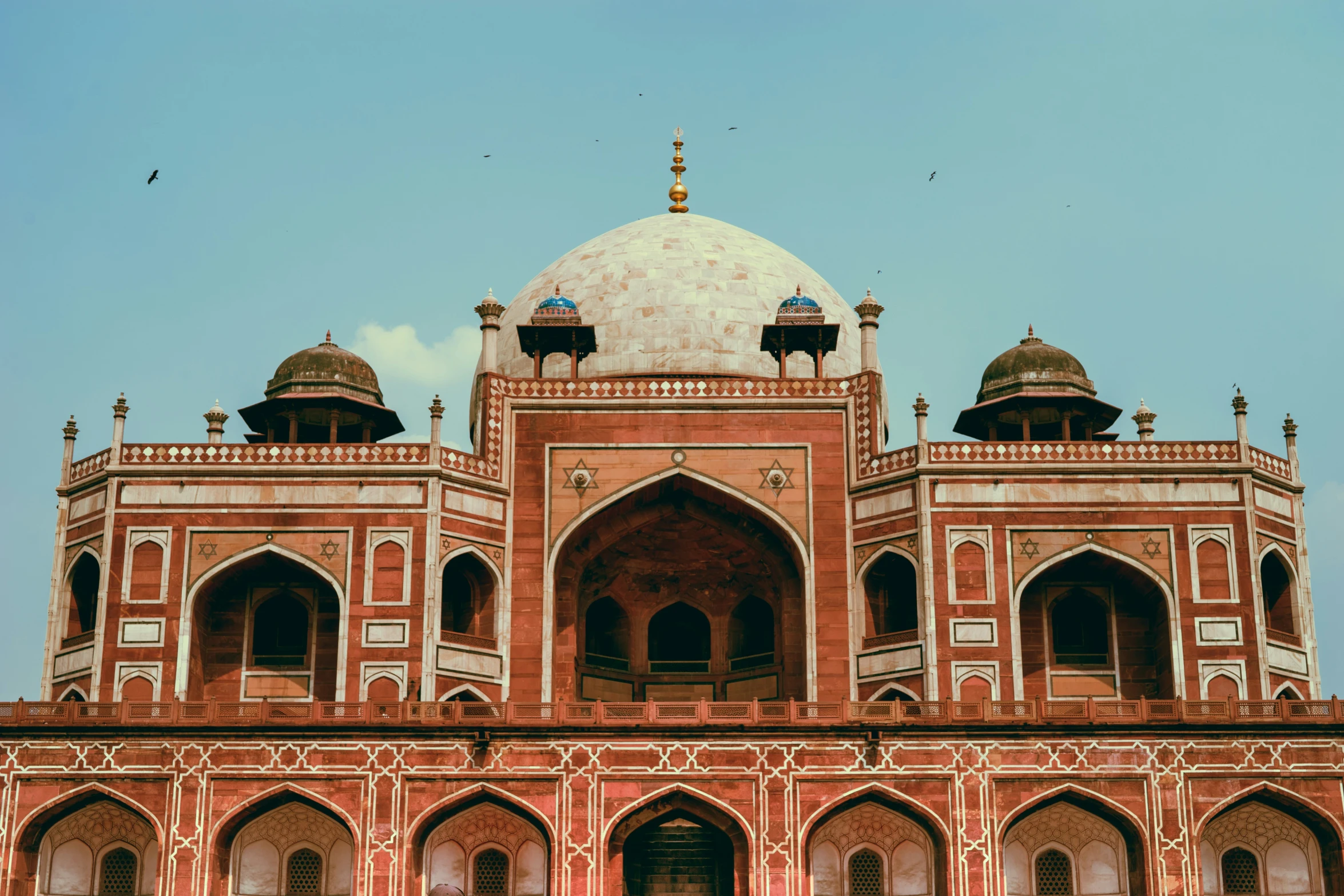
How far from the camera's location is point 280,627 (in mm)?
35812

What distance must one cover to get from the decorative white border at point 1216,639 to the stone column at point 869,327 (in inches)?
299

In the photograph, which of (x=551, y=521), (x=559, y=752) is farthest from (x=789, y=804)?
(x=551, y=521)

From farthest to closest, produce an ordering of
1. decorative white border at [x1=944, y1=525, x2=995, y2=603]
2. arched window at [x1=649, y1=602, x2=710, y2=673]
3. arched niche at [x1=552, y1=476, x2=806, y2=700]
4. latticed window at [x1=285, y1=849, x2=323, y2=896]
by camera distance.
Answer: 1. arched window at [x1=649, y1=602, x2=710, y2=673]
2. arched niche at [x1=552, y1=476, x2=806, y2=700]
3. decorative white border at [x1=944, y1=525, x2=995, y2=603]
4. latticed window at [x1=285, y1=849, x2=323, y2=896]

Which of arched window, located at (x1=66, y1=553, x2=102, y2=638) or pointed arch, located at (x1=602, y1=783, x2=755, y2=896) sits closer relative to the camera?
pointed arch, located at (x1=602, y1=783, x2=755, y2=896)

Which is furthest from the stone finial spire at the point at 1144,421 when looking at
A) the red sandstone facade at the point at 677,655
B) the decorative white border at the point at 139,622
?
the decorative white border at the point at 139,622

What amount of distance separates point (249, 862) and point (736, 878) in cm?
741

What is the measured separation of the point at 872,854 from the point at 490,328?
13014mm

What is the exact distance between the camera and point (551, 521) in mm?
36188

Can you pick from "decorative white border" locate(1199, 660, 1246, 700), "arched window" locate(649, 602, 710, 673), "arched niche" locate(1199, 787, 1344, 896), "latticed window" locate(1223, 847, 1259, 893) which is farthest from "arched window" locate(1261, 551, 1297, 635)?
"arched window" locate(649, 602, 710, 673)

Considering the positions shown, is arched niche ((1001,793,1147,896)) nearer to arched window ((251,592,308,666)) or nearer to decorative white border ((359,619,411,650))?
decorative white border ((359,619,411,650))

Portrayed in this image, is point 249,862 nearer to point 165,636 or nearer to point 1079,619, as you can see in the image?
point 165,636

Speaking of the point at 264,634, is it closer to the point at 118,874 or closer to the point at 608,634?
the point at 118,874

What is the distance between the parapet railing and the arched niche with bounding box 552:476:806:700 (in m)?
4.73

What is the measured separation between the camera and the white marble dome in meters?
41.4
